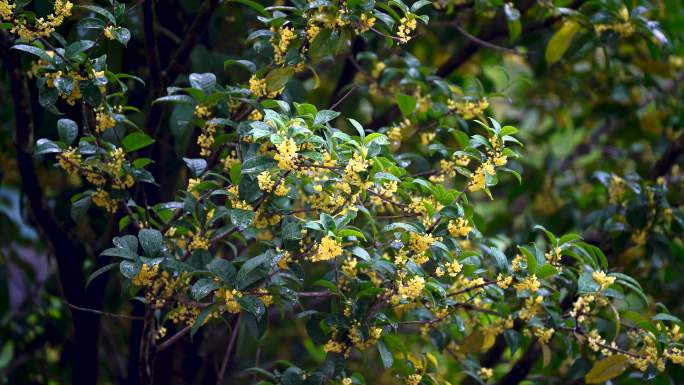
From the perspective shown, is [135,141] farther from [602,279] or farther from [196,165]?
[602,279]

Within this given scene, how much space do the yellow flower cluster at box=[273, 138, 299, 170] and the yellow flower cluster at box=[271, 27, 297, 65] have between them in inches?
9.9

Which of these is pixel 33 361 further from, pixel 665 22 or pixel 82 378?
pixel 665 22

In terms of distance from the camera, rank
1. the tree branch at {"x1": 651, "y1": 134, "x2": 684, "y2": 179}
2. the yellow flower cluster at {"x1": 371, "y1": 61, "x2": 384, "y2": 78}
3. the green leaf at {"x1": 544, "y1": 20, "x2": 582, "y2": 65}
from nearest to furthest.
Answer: the yellow flower cluster at {"x1": 371, "y1": 61, "x2": 384, "y2": 78} → the green leaf at {"x1": 544, "y1": 20, "x2": 582, "y2": 65} → the tree branch at {"x1": 651, "y1": 134, "x2": 684, "y2": 179}

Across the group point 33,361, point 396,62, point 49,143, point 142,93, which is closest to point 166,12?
point 142,93

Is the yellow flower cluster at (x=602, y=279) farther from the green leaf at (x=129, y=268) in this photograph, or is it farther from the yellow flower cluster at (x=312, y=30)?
the green leaf at (x=129, y=268)

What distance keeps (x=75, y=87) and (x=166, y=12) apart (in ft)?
2.10

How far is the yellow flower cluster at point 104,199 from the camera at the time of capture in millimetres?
1454

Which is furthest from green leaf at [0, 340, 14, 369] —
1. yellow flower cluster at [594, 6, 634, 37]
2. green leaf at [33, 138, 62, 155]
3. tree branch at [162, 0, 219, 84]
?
yellow flower cluster at [594, 6, 634, 37]

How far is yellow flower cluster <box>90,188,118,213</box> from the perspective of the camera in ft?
4.77

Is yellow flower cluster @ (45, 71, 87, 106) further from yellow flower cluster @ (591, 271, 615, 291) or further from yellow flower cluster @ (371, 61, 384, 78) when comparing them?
yellow flower cluster @ (591, 271, 615, 291)

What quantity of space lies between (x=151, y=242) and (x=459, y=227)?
18.2 inches

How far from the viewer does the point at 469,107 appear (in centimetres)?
168

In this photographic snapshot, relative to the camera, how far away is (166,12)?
1.97 meters

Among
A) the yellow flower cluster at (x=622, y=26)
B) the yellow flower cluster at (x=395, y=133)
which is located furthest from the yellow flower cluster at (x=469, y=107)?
the yellow flower cluster at (x=622, y=26)
